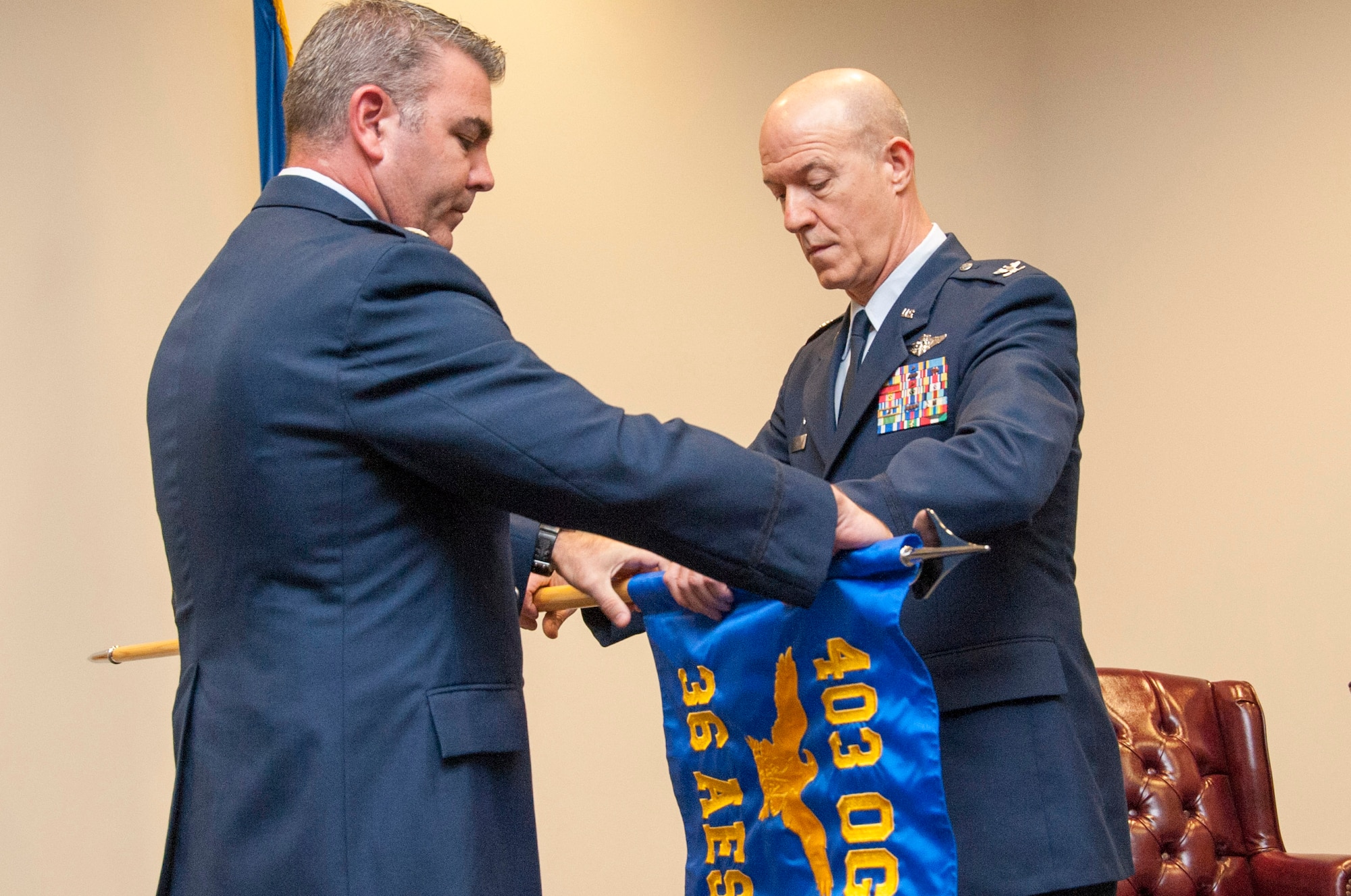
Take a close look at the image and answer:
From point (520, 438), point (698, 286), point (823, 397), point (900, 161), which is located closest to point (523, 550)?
point (823, 397)

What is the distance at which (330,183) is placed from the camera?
1.49 m

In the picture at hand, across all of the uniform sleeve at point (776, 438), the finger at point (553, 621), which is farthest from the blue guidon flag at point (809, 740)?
the uniform sleeve at point (776, 438)

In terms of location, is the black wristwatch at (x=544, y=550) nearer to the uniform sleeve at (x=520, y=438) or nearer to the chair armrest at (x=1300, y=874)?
the uniform sleeve at (x=520, y=438)

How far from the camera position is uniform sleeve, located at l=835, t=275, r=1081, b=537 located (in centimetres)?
148

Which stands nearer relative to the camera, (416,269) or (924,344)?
(416,269)

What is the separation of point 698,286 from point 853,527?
8.97 feet

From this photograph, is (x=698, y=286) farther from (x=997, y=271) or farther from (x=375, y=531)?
(x=375, y=531)

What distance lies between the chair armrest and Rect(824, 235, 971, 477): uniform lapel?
1.53 meters

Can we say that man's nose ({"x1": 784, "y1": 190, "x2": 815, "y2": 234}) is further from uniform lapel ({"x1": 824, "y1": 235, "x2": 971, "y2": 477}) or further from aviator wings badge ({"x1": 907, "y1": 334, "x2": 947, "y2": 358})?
aviator wings badge ({"x1": 907, "y1": 334, "x2": 947, "y2": 358})

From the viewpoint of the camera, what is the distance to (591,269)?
388 centimetres

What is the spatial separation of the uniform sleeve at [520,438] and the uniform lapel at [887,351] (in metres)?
0.52

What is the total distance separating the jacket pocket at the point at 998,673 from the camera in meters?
1.60

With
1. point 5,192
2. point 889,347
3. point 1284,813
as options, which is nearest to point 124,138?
point 5,192

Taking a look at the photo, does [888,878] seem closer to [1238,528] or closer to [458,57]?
[458,57]
